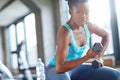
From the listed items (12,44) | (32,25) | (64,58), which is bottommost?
(64,58)

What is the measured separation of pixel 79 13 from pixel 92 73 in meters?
0.40

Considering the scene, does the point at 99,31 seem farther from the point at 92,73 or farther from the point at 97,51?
the point at 92,73

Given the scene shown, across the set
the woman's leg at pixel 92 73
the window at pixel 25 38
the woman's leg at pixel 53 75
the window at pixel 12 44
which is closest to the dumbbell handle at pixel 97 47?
the woman's leg at pixel 92 73

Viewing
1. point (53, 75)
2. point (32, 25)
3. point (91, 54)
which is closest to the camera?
point (91, 54)

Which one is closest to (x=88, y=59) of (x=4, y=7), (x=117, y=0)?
(x=117, y=0)

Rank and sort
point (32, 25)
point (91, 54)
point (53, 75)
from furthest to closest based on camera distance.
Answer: point (32, 25)
point (53, 75)
point (91, 54)

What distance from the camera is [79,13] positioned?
154 cm

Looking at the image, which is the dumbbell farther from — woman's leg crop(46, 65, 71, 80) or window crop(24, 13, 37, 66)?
window crop(24, 13, 37, 66)

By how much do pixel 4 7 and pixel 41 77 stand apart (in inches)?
25.1

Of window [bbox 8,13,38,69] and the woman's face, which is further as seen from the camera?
window [bbox 8,13,38,69]

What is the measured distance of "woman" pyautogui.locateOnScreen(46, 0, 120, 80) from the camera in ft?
5.02

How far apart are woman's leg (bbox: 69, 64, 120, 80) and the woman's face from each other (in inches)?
11.4

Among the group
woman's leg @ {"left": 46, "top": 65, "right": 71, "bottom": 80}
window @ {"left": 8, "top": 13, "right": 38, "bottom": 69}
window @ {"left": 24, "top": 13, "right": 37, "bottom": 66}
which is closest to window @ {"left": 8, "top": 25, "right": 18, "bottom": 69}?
window @ {"left": 8, "top": 13, "right": 38, "bottom": 69}

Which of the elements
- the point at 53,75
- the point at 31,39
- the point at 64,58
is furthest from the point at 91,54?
the point at 31,39
